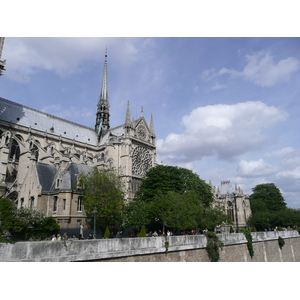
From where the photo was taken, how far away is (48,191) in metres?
29.1

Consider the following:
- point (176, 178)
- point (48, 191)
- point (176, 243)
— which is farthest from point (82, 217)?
point (176, 178)

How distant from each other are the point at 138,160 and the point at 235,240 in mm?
33722

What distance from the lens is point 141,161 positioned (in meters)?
54.9

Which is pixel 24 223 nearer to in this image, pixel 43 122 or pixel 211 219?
pixel 211 219

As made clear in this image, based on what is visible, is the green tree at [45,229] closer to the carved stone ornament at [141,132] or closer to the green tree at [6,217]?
the green tree at [6,217]

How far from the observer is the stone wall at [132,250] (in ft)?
33.0

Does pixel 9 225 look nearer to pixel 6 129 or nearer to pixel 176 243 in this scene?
pixel 176 243

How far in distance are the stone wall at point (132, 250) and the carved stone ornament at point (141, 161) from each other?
29692mm

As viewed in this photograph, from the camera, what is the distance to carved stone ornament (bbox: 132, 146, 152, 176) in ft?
174

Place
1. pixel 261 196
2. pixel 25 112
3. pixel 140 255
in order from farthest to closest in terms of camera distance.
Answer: pixel 261 196 → pixel 25 112 → pixel 140 255

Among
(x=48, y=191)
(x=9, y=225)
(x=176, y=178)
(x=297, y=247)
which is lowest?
(x=297, y=247)

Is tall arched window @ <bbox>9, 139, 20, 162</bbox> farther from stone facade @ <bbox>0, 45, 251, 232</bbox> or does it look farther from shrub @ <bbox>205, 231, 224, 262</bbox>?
shrub @ <bbox>205, 231, 224, 262</bbox>

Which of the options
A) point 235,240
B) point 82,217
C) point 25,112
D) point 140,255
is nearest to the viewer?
point 140,255

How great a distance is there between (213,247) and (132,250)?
797 centimetres
